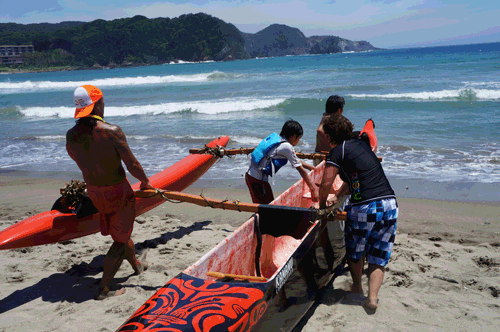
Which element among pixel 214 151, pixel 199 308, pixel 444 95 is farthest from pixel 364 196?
pixel 444 95

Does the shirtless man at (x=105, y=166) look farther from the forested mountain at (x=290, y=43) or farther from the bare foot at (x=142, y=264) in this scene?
the forested mountain at (x=290, y=43)

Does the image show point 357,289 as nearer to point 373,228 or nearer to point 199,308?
point 373,228

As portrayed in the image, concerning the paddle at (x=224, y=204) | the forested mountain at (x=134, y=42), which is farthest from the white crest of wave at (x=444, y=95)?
the forested mountain at (x=134, y=42)

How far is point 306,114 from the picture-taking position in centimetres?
1513

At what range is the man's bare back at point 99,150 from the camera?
304cm

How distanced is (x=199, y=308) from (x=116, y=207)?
1487mm

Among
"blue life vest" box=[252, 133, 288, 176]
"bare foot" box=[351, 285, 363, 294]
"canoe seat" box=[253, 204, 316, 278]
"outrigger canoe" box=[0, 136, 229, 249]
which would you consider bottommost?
"bare foot" box=[351, 285, 363, 294]

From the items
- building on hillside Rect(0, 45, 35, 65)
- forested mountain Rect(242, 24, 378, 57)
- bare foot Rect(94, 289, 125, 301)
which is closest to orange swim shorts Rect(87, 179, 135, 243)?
bare foot Rect(94, 289, 125, 301)

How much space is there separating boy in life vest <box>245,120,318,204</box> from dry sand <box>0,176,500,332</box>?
42.7 inches

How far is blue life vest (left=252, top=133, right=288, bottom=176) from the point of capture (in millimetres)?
3826

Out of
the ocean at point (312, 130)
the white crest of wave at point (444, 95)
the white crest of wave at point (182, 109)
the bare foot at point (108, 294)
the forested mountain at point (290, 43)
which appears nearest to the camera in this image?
the bare foot at point (108, 294)

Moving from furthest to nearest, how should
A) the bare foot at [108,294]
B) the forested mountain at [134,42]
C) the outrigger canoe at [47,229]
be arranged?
1. the forested mountain at [134,42]
2. the outrigger canoe at [47,229]
3. the bare foot at [108,294]

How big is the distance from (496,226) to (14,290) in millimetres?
5755

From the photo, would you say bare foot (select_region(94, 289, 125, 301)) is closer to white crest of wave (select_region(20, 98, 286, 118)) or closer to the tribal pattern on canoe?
the tribal pattern on canoe
